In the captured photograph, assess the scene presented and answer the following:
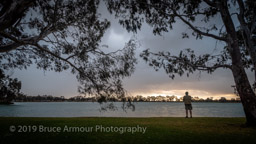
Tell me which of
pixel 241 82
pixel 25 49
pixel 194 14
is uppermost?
pixel 194 14

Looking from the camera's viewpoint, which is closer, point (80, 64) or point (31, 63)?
point (80, 64)

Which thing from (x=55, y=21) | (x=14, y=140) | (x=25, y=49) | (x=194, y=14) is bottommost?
(x=14, y=140)

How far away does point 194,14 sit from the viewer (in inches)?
314

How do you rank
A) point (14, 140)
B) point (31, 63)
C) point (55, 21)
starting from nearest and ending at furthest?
point (14, 140)
point (55, 21)
point (31, 63)

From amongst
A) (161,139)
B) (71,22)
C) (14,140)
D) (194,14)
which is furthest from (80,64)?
(194,14)

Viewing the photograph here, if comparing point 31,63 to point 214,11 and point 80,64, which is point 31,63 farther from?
point 214,11

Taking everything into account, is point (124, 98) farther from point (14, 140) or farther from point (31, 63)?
point (31, 63)

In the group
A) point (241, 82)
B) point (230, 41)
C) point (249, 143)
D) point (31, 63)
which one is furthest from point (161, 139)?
point (31, 63)

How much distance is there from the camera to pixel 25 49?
316 inches

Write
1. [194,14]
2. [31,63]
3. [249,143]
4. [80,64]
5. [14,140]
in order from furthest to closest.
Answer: [31,63]
[194,14]
[80,64]
[14,140]
[249,143]

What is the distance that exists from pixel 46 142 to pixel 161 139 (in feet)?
9.33

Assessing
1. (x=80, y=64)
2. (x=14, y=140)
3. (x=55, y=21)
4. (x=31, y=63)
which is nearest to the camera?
(x=14, y=140)

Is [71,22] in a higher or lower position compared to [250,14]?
lower

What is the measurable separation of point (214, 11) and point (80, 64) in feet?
22.2
